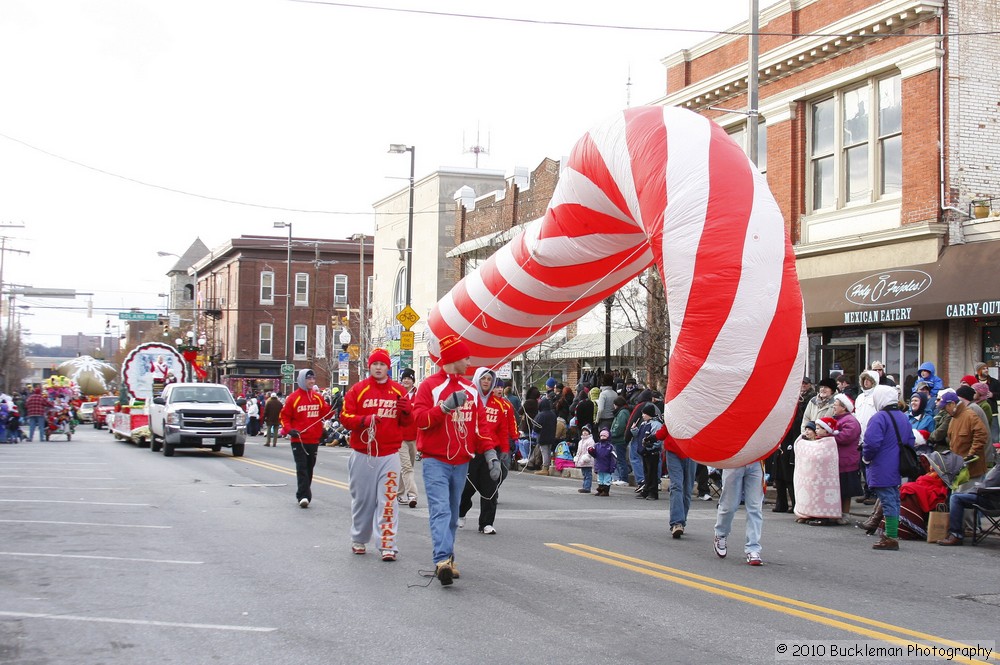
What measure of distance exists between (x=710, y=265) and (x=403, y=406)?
319cm

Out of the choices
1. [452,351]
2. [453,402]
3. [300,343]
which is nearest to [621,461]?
[452,351]

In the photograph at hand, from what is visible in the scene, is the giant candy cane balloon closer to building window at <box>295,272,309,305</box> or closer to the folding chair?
the folding chair

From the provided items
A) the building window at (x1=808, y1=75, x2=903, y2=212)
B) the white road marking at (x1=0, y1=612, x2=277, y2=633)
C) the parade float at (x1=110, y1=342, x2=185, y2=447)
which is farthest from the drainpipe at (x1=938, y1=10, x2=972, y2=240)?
the parade float at (x1=110, y1=342, x2=185, y2=447)


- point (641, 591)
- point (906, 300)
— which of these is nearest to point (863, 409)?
point (906, 300)

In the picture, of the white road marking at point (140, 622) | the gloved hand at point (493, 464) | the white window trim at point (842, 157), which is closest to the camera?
the white road marking at point (140, 622)

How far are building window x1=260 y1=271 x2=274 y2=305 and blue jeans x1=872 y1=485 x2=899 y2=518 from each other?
64.6 metres

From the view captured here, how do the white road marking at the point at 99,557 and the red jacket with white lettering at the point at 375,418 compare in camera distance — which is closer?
the white road marking at the point at 99,557

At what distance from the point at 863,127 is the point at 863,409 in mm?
9001

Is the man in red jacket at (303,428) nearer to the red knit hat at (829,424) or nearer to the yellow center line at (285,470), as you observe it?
the yellow center line at (285,470)

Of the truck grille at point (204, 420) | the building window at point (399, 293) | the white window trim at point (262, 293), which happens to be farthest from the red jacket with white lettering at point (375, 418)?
the white window trim at point (262, 293)

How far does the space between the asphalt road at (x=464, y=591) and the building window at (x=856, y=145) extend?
10.6 m

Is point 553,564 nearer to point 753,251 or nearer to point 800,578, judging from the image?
point 800,578

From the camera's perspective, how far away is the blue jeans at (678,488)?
37.3ft

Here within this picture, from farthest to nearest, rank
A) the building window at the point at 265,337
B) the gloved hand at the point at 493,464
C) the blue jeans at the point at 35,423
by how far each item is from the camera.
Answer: the building window at the point at 265,337
the blue jeans at the point at 35,423
the gloved hand at the point at 493,464
